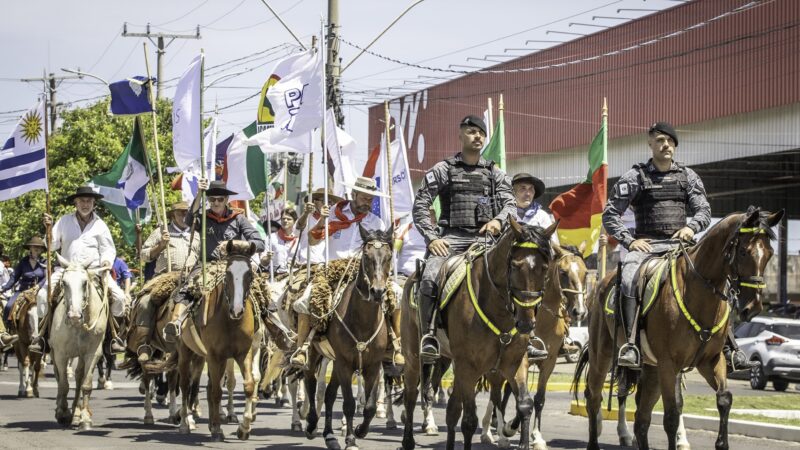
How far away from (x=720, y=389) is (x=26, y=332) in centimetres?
1517

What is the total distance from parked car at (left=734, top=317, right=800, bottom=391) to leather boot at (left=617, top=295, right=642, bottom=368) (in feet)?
58.4

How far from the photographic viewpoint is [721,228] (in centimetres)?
1184

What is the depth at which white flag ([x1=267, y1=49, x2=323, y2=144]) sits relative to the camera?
19.2 m

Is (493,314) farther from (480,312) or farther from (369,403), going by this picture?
(369,403)

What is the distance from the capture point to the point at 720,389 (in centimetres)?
1228

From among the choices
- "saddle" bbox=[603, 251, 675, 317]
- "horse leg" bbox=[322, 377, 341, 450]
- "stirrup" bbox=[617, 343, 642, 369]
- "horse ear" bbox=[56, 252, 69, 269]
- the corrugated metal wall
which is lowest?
"horse leg" bbox=[322, 377, 341, 450]

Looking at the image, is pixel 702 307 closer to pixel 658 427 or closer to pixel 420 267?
pixel 420 267

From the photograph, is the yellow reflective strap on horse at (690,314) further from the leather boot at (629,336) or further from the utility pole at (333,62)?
the utility pole at (333,62)

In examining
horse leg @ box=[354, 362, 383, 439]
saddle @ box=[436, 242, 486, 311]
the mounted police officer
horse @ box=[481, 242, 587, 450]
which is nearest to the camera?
saddle @ box=[436, 242, 486, 311]

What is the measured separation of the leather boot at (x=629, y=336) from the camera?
489 inches

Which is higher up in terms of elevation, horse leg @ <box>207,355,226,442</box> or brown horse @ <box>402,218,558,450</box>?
brown horse @ <box>402,218,558,450</box>

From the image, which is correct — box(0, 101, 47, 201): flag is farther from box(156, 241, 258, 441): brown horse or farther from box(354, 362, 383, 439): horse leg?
→ box(354, 362, 383, 439): horse leg

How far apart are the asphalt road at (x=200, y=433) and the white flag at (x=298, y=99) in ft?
13.5

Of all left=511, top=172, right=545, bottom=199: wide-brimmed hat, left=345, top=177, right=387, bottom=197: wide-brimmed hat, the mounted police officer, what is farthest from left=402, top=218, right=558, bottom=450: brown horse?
left=511, top=172, right=545, bottom=199: wide-brimmed hat
